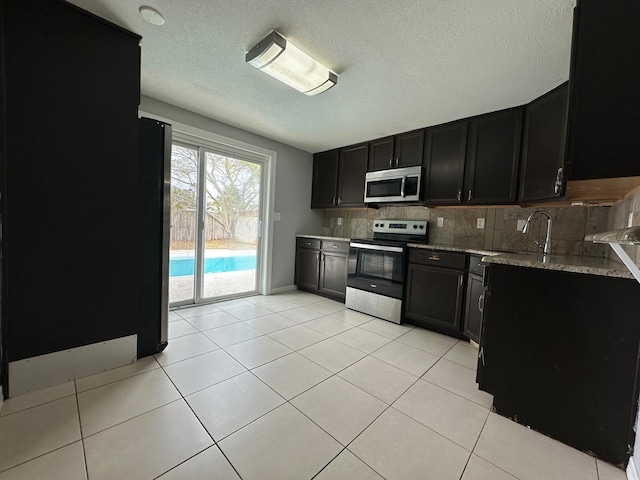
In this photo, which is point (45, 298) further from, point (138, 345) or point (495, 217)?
point (495, 217)

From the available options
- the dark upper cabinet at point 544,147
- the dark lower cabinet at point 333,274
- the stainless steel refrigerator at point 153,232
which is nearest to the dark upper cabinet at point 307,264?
the dark lower cabinet at point 333,274

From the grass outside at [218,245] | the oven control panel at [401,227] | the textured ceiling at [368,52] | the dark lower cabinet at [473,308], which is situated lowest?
the dark lower cabinet at [473,308]

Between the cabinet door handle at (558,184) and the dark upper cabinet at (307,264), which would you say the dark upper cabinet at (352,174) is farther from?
the cabinet door handle at (558,184)

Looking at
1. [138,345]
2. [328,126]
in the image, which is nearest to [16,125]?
[138,345]

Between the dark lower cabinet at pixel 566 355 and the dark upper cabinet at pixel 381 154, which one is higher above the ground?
the dark upper cabinet at pixel 381 154

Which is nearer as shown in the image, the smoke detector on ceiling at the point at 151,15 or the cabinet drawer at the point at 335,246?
the smoke detector on ceiling at the point at 151,15

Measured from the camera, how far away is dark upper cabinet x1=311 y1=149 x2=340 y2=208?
402cm

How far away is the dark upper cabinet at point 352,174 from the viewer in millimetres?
3650

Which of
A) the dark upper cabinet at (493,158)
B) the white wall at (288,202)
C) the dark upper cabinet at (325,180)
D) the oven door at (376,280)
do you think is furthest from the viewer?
the dark upper cabinet at (325,180)

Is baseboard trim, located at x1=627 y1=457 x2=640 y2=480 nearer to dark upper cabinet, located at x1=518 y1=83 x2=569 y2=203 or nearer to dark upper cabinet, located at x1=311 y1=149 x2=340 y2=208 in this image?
dark upper cabinet, located at x1=518 y1=83 x2=569 y2=203

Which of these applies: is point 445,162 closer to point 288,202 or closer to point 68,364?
point 288,202

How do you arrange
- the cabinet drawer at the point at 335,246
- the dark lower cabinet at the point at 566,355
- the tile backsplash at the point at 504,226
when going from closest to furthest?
the dark lower cabinet at the point at 566,355 < the tile backsplash at the point at 504,226 < the cabinet drawer at the point at 335,246

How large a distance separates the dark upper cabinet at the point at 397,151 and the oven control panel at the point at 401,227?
0.73 meters

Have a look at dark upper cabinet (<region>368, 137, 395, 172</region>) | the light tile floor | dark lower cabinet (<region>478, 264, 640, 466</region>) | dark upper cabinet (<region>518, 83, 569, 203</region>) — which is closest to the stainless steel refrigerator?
the light tile floor
